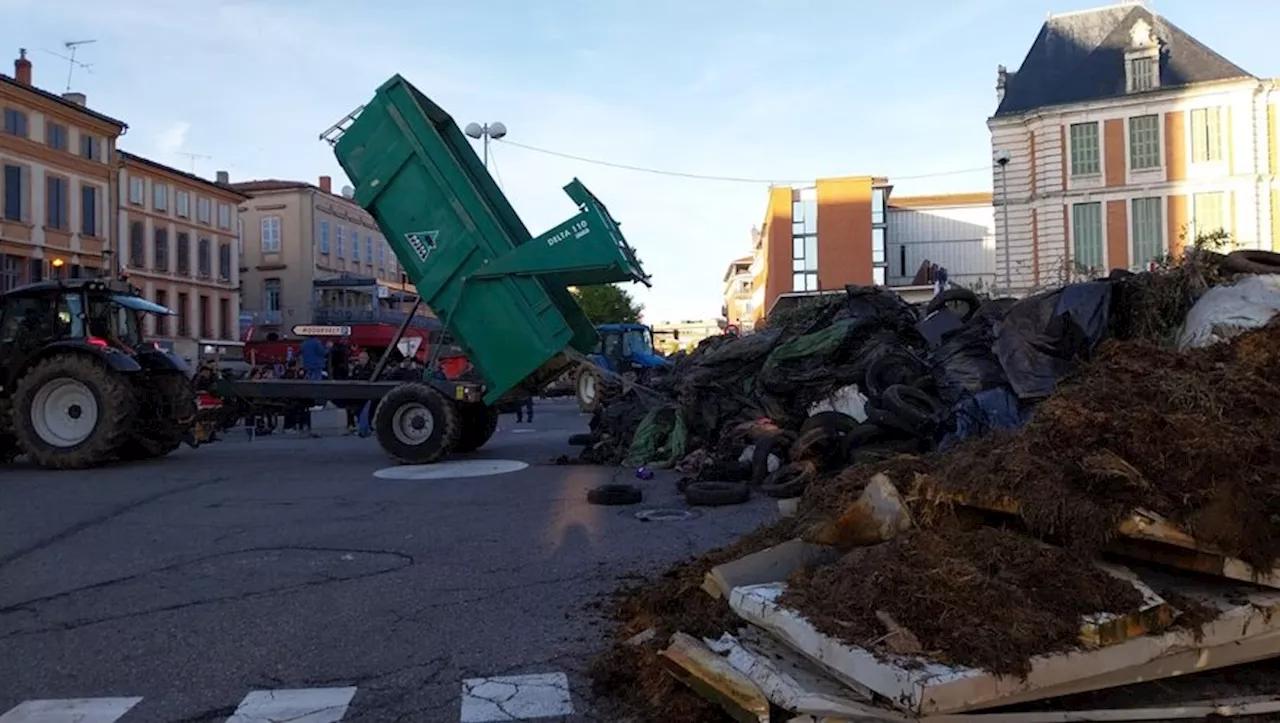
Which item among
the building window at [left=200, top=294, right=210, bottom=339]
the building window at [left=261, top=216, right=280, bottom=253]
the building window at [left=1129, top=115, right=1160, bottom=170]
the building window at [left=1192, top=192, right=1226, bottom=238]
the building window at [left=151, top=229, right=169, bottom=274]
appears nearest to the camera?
the building window at [left=1192, top=192, right=1226, bottom=238]

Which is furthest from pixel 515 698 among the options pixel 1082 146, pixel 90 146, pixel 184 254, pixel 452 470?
pixel 184 254

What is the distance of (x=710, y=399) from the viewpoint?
11914 mm

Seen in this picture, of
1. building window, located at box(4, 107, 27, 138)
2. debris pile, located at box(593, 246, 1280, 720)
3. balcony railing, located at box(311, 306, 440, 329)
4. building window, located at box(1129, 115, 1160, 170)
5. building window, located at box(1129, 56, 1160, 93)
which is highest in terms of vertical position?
building window, located at box(1129, 56, 1160, 93)

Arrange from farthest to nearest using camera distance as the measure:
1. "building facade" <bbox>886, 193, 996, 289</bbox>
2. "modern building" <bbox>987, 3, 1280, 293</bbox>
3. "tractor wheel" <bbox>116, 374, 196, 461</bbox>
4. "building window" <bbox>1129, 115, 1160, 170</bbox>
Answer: "building facade" <bbox>886, 193, 996, 289</bbox>
"building window" <bbox>1129, 115, 1160, 170</bbox>
"modern building" <bbox>987, 3, 1280, 293</bbox>
"tractor wheel" <bbox>116, 374, 196, 461</bbox>

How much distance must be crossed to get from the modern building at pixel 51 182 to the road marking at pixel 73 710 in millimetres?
43450

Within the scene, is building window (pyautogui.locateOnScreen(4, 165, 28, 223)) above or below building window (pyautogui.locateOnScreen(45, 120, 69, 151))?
below

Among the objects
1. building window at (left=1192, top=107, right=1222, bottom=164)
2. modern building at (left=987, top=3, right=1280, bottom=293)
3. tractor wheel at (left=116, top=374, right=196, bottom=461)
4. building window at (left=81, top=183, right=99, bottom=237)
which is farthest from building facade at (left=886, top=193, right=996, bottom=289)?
tractor wheel at (left=116, top=374, right=196, bottom=461)

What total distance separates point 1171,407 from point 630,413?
905 centimetres

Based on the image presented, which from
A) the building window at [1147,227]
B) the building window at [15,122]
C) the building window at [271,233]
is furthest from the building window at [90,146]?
the building window at [1147,227]

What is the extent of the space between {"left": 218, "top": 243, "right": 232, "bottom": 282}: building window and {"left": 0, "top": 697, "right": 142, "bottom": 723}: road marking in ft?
200

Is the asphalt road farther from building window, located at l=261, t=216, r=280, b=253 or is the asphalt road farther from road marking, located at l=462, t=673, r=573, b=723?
building window, located at l=261, t=216, r=280, b=253

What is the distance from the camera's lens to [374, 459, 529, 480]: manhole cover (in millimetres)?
10844

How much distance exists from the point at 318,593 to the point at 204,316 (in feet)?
190

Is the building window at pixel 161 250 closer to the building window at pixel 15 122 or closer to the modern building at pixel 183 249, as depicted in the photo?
the modern building at pixel 183 249
